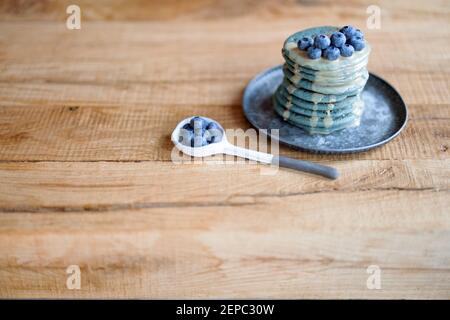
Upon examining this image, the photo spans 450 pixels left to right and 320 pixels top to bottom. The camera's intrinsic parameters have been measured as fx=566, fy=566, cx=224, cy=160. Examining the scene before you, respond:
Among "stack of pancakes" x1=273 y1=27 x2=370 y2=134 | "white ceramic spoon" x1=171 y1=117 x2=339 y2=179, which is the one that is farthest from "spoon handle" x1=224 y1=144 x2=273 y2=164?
"stack of pancakes" x1=273 y1=27 x2=370 y2=134

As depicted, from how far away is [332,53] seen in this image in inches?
35.8

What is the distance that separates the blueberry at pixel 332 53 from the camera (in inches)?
35.8

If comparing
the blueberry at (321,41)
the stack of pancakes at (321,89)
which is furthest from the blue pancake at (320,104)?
the blueberry at (321,41)

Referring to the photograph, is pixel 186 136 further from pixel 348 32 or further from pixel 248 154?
pixel 348 32

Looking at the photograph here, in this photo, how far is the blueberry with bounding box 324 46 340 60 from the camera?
91 cm

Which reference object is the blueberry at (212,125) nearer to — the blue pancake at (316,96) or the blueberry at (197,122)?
the blueberry at (197,122)

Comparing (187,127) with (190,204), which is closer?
(190,204)

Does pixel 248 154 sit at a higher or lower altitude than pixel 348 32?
lower

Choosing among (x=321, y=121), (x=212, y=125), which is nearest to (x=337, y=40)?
(x=321, y=121)

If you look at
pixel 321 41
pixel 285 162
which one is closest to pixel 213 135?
pixel 285 162

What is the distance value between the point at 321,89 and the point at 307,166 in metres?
0.13

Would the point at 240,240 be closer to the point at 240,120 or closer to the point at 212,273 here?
the point at 212,273
